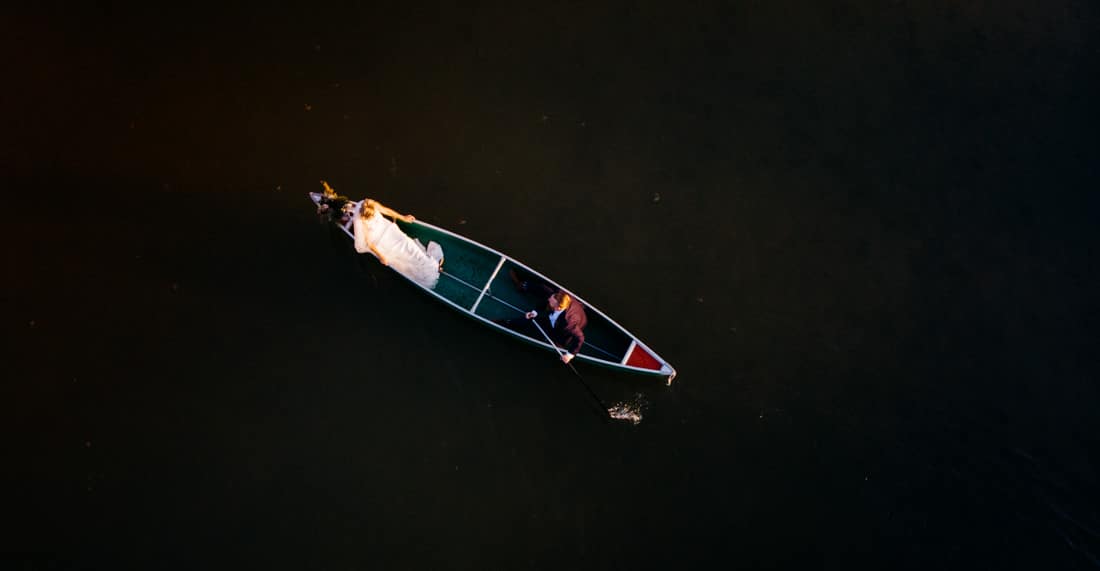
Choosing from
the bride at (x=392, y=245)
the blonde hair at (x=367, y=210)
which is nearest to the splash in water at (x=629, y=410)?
the bride at (x=392, y=245)

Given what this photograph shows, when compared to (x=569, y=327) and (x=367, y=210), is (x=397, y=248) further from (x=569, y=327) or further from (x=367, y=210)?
(x=569, y=327)

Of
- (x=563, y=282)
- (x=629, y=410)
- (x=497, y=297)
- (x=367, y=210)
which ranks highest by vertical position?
(x=563, y=282)

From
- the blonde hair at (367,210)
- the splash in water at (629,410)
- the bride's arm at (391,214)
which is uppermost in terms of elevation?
the bride's arm at (391,214)

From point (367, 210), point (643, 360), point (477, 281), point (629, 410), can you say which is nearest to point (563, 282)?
point (477, 281)

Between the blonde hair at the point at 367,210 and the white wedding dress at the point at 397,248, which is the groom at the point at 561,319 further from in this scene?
the blonde hair at the point at 367,210

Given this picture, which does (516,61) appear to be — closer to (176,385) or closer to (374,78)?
(374,78)

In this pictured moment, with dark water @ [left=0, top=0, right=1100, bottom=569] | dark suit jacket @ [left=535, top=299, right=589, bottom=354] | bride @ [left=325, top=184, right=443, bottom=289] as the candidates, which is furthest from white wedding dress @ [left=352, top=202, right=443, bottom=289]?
dark suit jacket @ [left=535, top=299, right=589, bottom=354]
